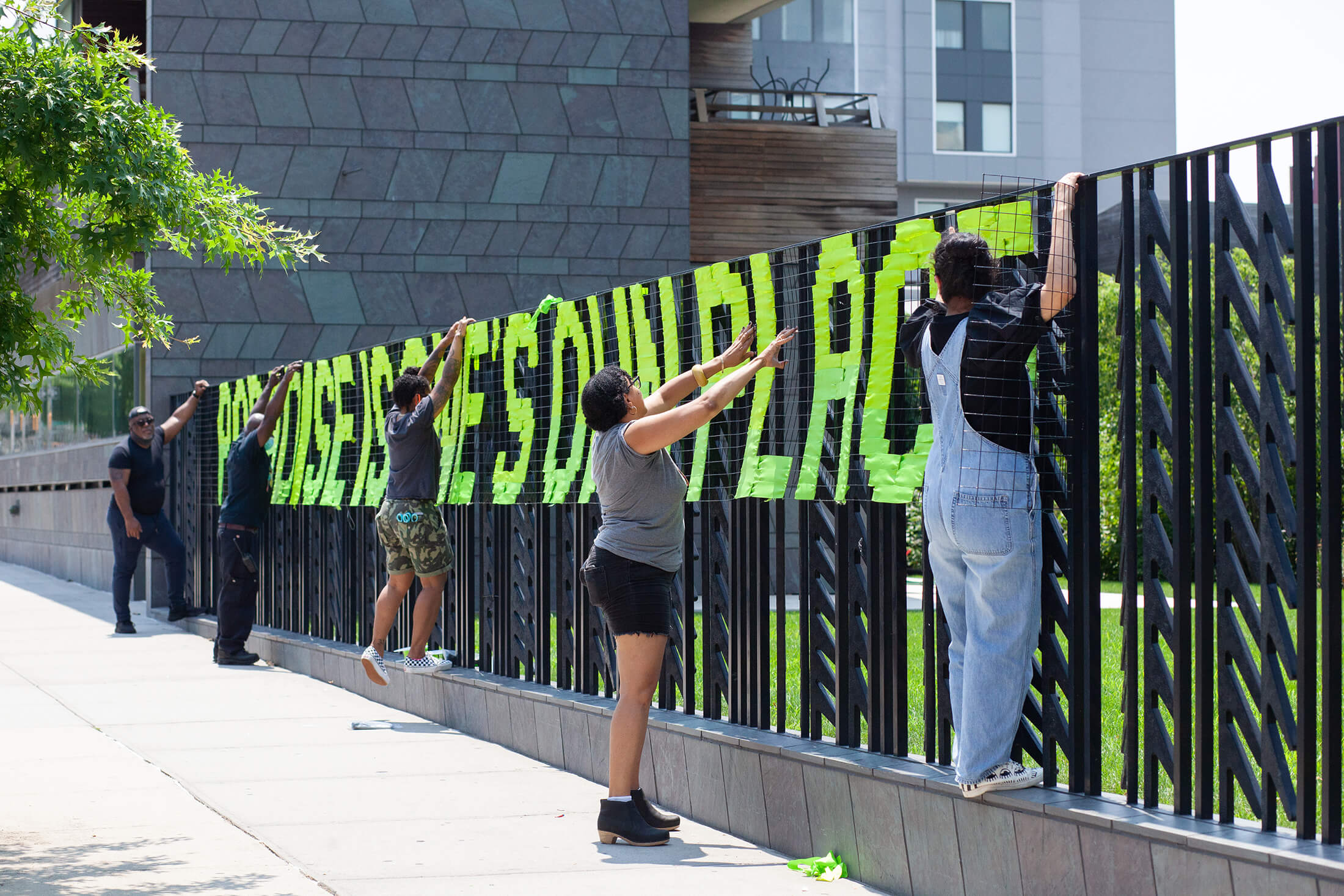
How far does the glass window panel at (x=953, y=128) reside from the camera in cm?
5334

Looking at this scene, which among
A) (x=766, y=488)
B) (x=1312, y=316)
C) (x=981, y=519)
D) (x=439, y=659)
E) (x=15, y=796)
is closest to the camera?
(x=1312, y=316)

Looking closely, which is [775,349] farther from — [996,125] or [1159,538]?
[996,125]

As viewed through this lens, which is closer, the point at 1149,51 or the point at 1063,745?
the point at 1063,745

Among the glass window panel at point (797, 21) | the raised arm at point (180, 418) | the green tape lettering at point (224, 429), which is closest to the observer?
the green tape lettering at point (224, 429)

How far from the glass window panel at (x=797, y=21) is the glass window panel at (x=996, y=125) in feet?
23.1

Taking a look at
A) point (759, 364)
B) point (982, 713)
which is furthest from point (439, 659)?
point (982, 713)

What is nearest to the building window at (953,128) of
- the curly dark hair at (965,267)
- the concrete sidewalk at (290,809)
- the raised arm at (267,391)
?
the raised arm at (267,391)

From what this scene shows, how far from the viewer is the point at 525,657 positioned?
909 cm

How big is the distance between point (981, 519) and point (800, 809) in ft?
5.49

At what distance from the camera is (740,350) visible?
21.3 feet

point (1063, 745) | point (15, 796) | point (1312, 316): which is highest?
point (1312, 316)

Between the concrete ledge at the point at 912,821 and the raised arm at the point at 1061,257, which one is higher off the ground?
the raised arm at the point at 1061,257

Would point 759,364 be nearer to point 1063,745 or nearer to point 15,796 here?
point 1063,745

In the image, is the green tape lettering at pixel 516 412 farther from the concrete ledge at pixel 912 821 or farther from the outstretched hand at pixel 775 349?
the outstretched hand at pixel 775 349
